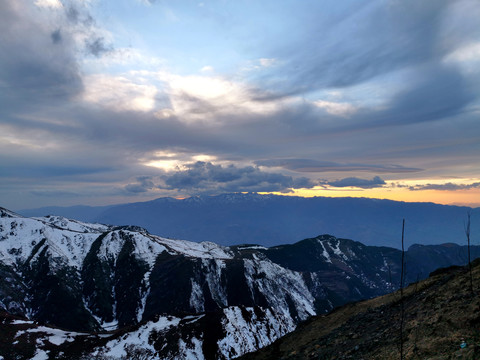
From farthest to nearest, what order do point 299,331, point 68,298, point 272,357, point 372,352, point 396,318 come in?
point 68,298 → point 299,331 → point 272,357 → point 396,318 → point 372,352

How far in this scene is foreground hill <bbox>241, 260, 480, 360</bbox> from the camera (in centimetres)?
1856

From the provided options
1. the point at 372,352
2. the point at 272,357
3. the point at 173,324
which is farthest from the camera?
the point at 173,324

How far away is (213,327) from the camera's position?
99.0m

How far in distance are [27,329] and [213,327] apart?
66926mm

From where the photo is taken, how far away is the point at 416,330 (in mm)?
22672

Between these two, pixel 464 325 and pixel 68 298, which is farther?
pixel 68 298

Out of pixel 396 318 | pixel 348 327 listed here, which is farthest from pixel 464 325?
→ pixel 348 327

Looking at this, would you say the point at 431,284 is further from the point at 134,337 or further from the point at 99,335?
the point at 99,335

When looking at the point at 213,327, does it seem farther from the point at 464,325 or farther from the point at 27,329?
the point at 464,325

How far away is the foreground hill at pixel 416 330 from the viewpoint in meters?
18.6

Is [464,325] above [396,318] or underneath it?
above

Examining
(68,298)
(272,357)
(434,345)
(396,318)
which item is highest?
(434,345)

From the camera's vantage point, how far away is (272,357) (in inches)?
1569

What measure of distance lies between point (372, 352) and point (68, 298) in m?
228
